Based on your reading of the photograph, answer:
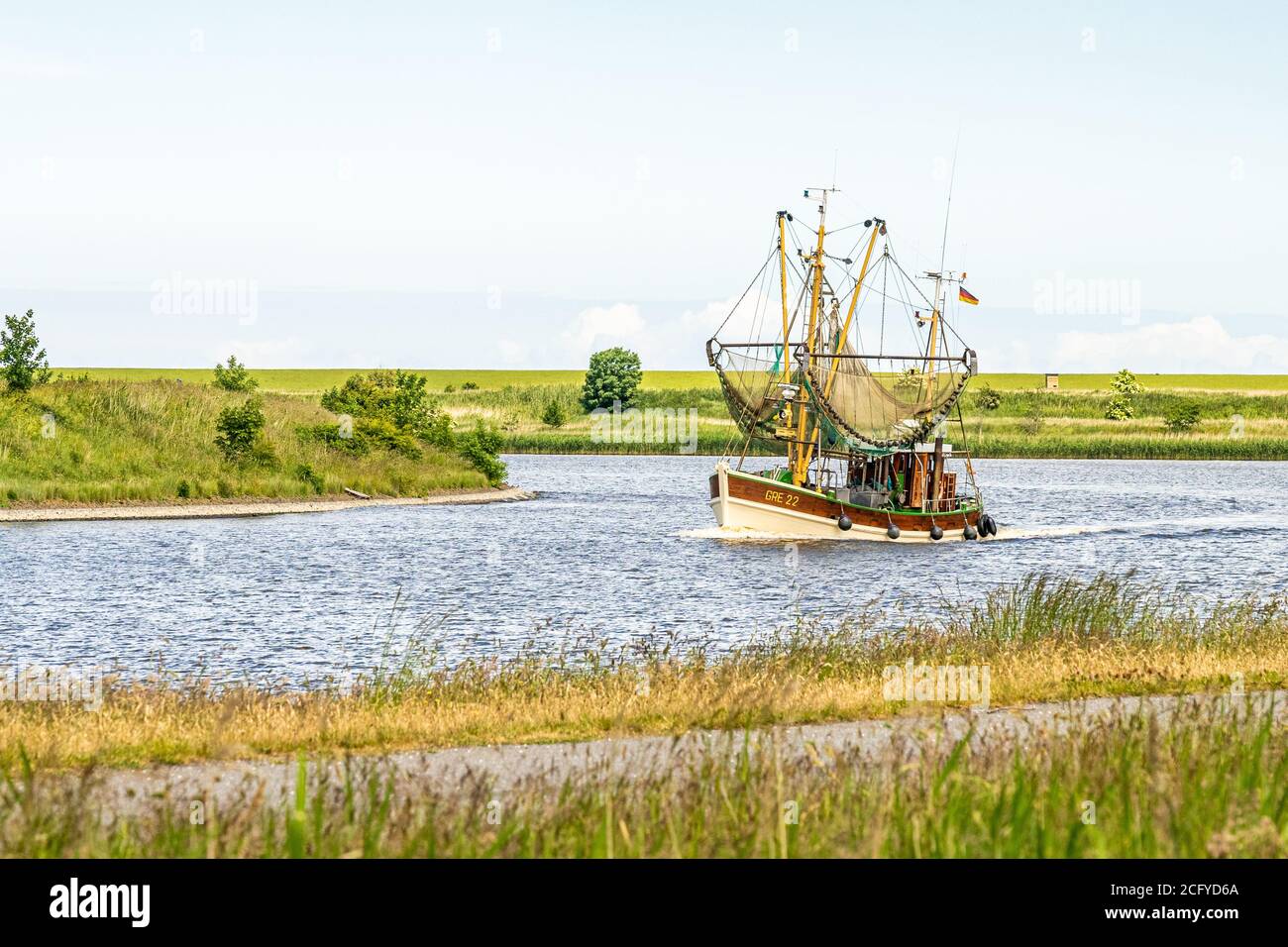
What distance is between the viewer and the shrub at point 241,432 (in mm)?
70312

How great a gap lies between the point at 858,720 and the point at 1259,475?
336 ft

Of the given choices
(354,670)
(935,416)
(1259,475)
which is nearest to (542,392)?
(1259,475)

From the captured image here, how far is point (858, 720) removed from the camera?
15953 mm

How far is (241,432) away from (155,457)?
13.9ft

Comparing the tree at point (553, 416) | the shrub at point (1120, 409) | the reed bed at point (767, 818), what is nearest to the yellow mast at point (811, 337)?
the reed bed at point (767, 818)

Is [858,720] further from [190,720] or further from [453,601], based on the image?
[453,601]

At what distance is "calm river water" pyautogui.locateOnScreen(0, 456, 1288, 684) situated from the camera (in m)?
31.5

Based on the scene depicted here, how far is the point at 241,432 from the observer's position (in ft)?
232

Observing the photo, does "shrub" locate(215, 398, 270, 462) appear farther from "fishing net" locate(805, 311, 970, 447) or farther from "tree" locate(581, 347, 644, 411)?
"tree" locate(581, 347, 644, 411)

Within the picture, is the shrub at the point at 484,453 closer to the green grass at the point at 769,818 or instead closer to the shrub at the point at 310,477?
the shrub at the point at 310,477

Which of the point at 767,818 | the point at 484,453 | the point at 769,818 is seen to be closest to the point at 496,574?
the point at 769,818

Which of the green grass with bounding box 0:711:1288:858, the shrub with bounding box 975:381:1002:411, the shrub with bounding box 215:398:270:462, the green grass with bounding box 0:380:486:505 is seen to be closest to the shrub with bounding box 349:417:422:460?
the green grass with bounding box 0:380:486:505

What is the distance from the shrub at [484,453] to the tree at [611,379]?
300ft

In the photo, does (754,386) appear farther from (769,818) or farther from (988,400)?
(988,400)
